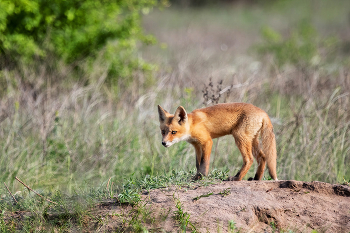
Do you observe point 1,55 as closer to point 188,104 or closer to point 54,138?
point 54,138

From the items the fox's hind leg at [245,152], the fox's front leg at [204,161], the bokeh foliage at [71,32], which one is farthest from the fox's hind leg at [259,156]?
the bokeh foliage at [71,32]

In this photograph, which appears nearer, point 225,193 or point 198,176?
point 225,193

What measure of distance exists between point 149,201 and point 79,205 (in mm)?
739

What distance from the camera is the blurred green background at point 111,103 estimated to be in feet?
20.6

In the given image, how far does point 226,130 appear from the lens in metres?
4.62

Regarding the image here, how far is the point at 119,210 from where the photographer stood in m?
3.91

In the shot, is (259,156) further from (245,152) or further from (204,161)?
(204,161)

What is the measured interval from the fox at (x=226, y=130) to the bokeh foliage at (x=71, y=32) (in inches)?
198

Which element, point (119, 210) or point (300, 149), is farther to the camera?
point (300, 149)

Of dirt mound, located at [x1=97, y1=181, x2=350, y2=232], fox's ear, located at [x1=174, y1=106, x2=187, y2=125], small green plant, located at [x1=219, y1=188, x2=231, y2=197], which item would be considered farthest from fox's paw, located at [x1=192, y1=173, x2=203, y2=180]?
fox's ear, located at [x1=174, y1=106, x2=187, y2=125]

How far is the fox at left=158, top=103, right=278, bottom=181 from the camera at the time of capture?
4.49 meters

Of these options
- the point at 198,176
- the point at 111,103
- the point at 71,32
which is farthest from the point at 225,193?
the point at 71,32

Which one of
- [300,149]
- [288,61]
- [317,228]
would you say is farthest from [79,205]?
Answer: [288,61]

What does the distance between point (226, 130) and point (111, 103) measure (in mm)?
4572
